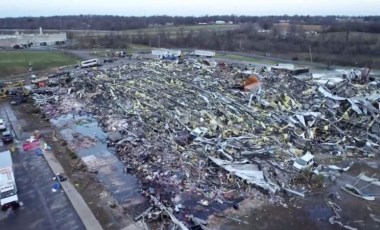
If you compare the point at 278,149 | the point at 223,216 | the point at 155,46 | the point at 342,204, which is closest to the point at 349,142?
the point at 278,149

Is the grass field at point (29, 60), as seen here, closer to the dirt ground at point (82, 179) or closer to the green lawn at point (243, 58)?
the dirt ground at point (82, 179)

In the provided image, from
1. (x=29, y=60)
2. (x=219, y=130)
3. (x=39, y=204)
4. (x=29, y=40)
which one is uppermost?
(x=29, y=40)

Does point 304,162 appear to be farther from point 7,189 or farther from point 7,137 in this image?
point 7,137

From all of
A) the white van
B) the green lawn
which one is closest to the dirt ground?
the white van

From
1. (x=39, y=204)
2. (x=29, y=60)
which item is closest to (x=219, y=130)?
(x=39, y=204)

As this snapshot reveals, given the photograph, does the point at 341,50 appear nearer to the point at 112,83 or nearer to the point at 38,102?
the point at 112,83

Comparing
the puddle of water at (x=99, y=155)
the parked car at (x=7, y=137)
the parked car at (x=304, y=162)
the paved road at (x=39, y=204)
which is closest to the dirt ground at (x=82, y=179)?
the puddle of water at (x=99, y=155)

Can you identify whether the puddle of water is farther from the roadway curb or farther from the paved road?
the paved road
